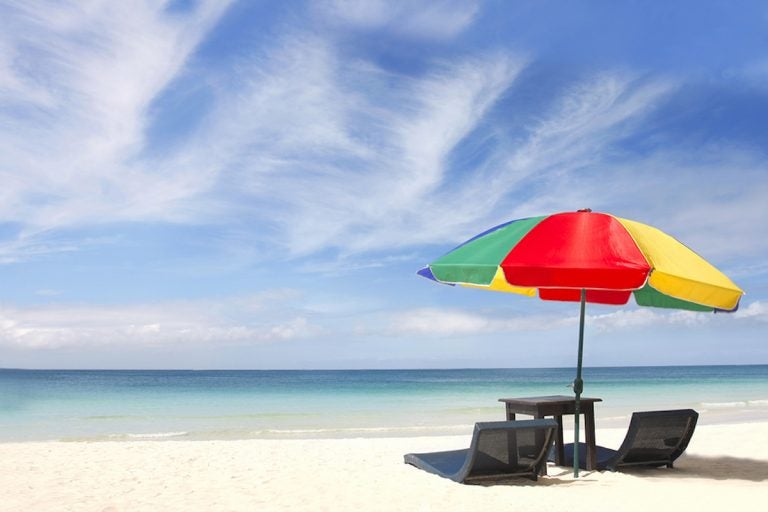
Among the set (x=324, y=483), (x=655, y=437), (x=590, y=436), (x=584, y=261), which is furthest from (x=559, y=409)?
(x=324, y=483)

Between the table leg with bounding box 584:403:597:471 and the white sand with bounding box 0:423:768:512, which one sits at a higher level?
the table leg with bounding box 584:403:597:471

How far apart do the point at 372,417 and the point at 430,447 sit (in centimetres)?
895

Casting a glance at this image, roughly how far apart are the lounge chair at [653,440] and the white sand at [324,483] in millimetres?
141

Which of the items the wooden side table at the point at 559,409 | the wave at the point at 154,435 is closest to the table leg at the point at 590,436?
the wooden side table at the point at 559,409

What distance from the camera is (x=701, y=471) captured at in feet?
21.7

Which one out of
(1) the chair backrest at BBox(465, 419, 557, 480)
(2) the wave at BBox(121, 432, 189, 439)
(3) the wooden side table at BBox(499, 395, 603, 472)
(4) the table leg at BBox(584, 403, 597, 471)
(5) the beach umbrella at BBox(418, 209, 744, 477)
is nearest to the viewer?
(5) the beach umbrella at BBox(418, 209, 744, 477)

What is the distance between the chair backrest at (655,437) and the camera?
6.13 m

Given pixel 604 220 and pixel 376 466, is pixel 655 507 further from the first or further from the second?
pixel 376 466

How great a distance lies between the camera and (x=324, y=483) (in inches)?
239

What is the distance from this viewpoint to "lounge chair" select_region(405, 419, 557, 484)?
5391 mm

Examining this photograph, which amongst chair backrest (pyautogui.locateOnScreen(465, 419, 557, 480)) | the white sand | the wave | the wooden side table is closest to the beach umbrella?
the wooden side table

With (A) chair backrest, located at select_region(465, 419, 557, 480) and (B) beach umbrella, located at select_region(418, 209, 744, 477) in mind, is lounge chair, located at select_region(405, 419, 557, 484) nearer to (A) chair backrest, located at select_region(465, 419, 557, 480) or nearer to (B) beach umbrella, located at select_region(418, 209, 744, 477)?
(A) chair backrest, located at select_region(465, 419, 557, 480)

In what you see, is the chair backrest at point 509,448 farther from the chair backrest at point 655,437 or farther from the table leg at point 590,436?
the chair backrest at point 655,437

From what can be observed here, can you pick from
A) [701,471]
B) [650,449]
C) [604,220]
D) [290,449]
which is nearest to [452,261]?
[604,220]
